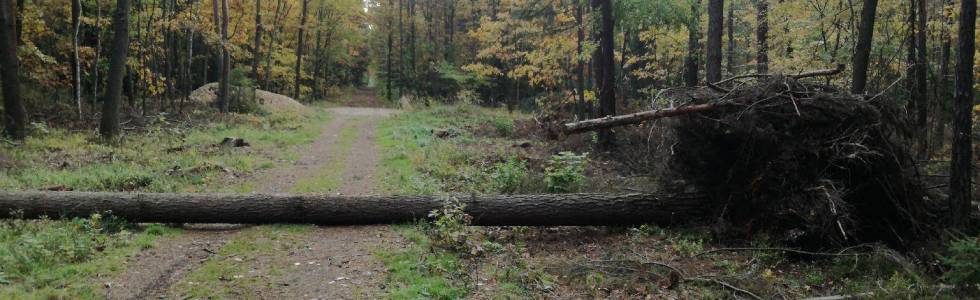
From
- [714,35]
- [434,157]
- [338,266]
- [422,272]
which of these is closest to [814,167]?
[422,272]

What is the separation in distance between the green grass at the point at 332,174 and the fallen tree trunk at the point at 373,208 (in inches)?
90.6

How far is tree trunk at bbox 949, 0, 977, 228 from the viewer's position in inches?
265

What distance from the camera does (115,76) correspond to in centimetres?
1596

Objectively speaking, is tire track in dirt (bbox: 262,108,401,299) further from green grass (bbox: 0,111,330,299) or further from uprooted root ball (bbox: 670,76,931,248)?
uprooted root ball (bbox: 670,76,931,248)

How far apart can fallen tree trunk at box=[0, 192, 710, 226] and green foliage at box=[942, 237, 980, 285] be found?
3204 millimetres

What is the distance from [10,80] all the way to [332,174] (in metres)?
9.68

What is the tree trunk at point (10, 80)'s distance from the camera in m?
15.1

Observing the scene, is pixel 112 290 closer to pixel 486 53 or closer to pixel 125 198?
pixel 125 198

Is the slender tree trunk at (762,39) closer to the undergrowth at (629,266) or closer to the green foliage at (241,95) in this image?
the undergrowth at (629,266)

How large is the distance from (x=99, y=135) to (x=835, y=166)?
17.7 m

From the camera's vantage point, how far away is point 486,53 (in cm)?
3014

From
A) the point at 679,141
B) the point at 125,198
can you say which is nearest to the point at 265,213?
the point at 125,198

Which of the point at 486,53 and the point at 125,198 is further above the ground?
the point at 486,53

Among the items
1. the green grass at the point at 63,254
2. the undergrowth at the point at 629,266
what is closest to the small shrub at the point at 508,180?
the undergrowth at the point at 629,266
